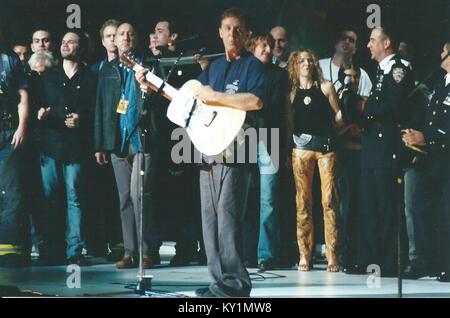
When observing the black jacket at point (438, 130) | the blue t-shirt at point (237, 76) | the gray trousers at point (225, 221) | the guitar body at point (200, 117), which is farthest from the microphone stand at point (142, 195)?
the black jacket at point (438, 130)

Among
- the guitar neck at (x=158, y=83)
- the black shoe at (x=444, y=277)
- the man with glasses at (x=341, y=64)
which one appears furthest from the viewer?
the man with glasses at (x=341, y=64)

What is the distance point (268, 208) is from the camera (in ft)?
22.0

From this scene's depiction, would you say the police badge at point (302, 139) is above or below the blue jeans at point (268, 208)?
above

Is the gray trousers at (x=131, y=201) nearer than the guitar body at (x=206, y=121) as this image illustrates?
No

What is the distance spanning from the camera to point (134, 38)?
6684mm

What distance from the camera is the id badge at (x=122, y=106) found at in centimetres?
670

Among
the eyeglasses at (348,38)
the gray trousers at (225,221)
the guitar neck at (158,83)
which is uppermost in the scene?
the eyeglasses at (348,38)

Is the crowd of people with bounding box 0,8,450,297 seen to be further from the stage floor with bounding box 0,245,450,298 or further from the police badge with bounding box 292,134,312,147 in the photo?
the stage floor with bounding box 0,245,450,298

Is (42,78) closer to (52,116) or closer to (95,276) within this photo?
(52,116)

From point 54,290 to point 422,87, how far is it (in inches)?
114

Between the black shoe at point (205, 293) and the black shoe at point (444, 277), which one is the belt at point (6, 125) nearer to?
the black shoe at point (205, 293)

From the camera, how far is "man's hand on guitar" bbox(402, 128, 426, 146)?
254 inches

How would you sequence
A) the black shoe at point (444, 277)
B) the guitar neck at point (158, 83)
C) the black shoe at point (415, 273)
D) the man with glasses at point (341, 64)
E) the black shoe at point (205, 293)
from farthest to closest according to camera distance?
the man with glasses at point (341, 64) → the black shoe at point (415, 273) → the black shoe at point (444, 277) → the guitar neck at point (158, 83) → the black shoe at point (205, 293)
